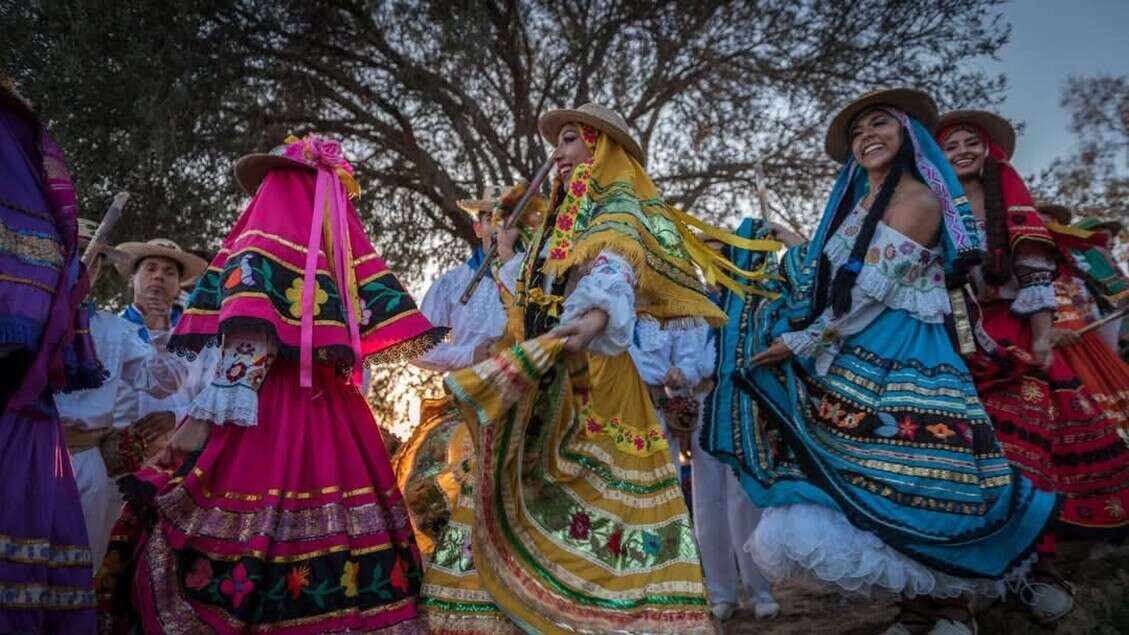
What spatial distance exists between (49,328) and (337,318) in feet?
3.13

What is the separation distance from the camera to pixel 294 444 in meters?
3.17

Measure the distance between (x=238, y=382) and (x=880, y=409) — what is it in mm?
2535

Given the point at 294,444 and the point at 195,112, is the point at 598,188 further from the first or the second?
the point at 195,112

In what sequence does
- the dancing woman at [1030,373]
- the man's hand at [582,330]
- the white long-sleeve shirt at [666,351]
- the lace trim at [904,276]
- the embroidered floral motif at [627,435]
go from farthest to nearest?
the white long-sleeve shirt at [666,351] → the dancing woman at [1030,373] → the lace trim at [904,276] → the embroidered floral motif at [627,435] → the man's hand at [582,330]

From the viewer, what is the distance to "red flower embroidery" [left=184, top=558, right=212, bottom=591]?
9.52 feet

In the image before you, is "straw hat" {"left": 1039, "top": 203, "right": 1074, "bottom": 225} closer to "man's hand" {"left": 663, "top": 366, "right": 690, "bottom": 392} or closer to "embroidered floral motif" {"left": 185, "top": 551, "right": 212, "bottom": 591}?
"man's hand" {"left": 663, "top": 366, "right": 690, "bottom": 392}

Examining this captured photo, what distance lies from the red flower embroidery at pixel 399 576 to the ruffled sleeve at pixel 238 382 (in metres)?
0.72

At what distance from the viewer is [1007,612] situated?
445 centimetres

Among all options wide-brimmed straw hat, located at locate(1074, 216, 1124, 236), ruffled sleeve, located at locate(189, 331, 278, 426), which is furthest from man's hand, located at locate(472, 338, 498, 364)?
wide-brimmed straw hat, located at locate(1074, 216, 1124, 236)

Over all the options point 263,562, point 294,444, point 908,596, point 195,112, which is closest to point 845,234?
point 908,596

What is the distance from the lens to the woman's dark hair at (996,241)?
4.57 metres

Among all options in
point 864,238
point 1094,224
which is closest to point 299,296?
point 864,238

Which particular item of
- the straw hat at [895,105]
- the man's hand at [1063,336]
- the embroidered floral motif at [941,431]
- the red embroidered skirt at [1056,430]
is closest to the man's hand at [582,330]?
the embroidered floral motif at [941,431]

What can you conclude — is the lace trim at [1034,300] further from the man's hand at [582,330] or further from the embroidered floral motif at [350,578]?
the embroidered floral motif at [350,578]
